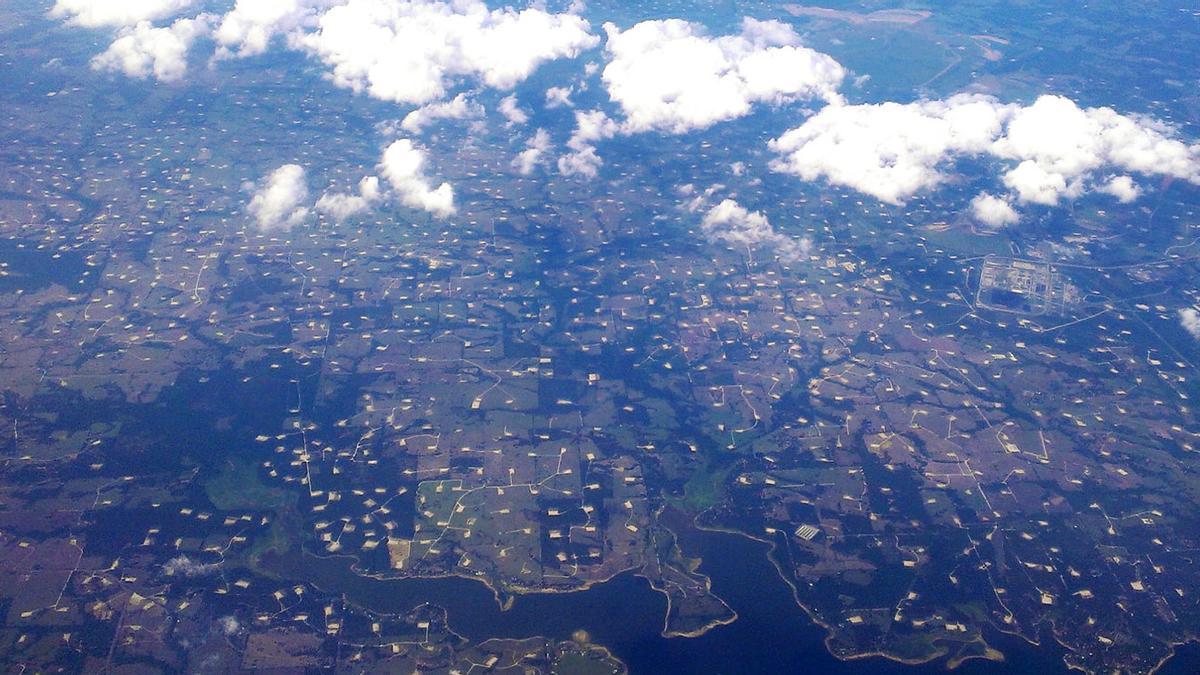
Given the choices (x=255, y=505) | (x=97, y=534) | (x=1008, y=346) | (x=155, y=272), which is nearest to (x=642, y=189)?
(x=1008, y=346)

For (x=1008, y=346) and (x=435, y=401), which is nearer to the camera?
(x=435, y=401)

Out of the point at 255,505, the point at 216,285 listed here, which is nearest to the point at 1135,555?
the point at 255,505

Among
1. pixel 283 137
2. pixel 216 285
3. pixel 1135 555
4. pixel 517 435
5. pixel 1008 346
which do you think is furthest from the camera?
pixel 283 137

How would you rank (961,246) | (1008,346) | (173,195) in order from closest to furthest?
(1008,346)
(961,246)
(173,195)

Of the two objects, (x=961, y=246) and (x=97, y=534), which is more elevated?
(x=97, y=534)

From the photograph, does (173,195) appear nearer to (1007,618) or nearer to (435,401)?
(435,401)

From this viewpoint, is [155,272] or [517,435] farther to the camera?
[155,272]

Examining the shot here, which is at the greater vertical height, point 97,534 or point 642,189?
point 97,534

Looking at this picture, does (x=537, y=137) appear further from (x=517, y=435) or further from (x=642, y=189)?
(x=517, y=435)

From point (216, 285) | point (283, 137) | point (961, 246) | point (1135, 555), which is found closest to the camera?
point (1135, 555)
